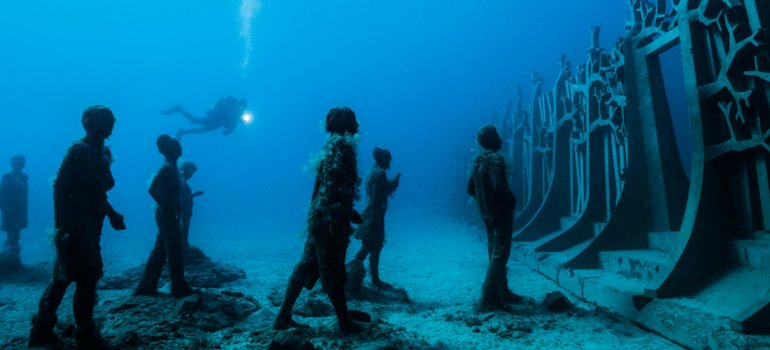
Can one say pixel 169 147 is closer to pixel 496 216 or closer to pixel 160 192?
pixel 160 192

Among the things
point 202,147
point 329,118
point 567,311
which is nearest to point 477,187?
point 567,311

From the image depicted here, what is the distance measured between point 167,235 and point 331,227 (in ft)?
10.1

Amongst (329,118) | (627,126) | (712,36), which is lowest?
(329,118)

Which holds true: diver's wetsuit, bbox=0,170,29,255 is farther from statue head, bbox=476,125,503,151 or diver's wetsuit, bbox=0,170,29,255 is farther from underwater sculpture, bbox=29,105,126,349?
statue head, bbox=476,125,503,151

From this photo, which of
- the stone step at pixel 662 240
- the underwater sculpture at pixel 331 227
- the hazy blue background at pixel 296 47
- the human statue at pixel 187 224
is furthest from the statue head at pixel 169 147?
the hazy blue background at pixel 296 47

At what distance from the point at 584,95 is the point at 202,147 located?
212482 mm

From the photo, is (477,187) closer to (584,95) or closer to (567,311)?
(567,311)

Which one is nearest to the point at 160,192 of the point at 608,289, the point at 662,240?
the point at 608,289

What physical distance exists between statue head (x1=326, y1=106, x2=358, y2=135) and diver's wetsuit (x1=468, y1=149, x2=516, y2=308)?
1.82 meters

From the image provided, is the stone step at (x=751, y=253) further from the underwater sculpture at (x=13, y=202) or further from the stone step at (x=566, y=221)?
the underwater sculpture at (x=13, y=202)

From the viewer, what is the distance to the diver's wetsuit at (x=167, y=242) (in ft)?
16.2

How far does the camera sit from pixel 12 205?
870 cm

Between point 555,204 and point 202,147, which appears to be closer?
point 555,204

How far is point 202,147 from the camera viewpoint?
631 ft
